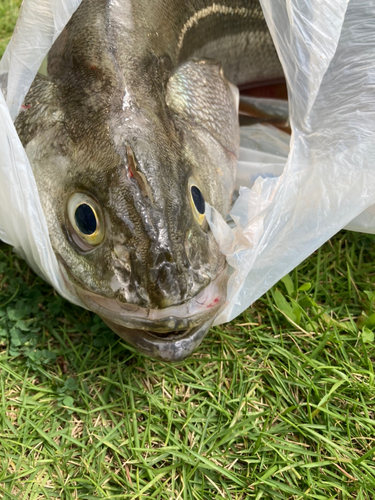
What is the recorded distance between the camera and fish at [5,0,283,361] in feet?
3.86

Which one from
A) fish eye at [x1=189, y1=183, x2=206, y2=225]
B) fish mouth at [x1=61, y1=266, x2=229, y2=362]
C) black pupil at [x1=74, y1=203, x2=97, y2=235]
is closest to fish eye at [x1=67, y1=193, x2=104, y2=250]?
black pupil at [x1=74, y1=203, x2=97, y2=235]

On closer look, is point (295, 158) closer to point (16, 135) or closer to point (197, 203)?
point (197, 203)

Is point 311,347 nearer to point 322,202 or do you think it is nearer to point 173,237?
point 322,202

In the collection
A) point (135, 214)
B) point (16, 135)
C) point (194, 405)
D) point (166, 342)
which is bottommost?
point (194, 405)

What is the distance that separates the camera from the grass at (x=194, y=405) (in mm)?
1345

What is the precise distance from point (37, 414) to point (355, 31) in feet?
5.28

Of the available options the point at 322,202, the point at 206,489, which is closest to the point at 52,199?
the point at 322,202

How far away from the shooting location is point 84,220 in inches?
48.9

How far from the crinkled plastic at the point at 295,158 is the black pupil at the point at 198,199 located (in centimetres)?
3

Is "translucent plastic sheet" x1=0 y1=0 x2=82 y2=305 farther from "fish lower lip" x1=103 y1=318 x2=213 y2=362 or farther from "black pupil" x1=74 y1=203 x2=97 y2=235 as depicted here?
"fish lower lip" x1=103 y1=318 x2=213 y2=362

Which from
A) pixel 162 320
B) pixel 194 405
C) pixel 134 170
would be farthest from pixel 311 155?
pixel 194 405

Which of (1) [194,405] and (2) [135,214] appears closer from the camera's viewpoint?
(2) [135,214]

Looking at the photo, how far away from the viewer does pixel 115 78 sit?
1307 millimetres

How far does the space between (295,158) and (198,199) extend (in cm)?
39
